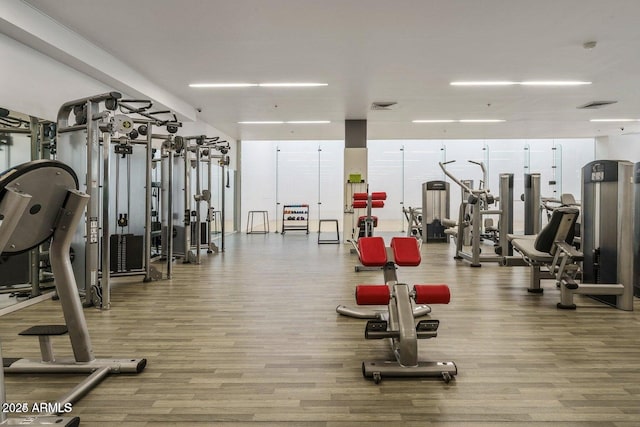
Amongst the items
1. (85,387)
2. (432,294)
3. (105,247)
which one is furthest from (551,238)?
(105,247)

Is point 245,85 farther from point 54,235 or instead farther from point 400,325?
point 400,325

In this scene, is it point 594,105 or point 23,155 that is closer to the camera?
point 23,155

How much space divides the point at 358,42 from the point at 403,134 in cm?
703

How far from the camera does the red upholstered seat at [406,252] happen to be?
2.76 metres

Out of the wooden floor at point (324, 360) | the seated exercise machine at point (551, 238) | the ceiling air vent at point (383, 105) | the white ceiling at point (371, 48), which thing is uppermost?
the ceiling air vent at point (383, 105)

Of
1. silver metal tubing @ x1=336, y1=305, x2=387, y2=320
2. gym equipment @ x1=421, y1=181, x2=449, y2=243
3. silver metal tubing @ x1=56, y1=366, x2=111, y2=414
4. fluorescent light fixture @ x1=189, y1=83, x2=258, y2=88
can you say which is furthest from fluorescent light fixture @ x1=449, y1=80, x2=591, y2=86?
silver metal tubing @ x1=56, y1=366, x2=111, y2=414

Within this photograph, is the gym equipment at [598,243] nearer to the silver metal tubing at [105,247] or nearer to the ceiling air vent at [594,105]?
the silver metal tubing at [105,247]

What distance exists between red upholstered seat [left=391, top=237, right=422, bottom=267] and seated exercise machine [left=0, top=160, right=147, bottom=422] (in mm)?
1747

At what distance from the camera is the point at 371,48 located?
503cm

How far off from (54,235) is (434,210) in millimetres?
8753

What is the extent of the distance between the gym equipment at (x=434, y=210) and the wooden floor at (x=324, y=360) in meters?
4.97

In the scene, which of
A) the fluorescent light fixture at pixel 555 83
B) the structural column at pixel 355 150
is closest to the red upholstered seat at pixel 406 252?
the fluorescent light fixture at pixel 555 83

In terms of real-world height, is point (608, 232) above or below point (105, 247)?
above

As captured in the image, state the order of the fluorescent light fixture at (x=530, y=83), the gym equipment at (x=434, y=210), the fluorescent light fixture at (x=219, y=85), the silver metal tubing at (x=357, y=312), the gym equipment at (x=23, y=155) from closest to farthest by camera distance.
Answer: the silver metal tubing at (x=357, y=312), the gym equipment at (x=23, y=155), the fluorescent light fixture at (x=530, y=83), the fluorescent light fixture at (x=219, y=85), the gym equipment at (x=434, y=210)
